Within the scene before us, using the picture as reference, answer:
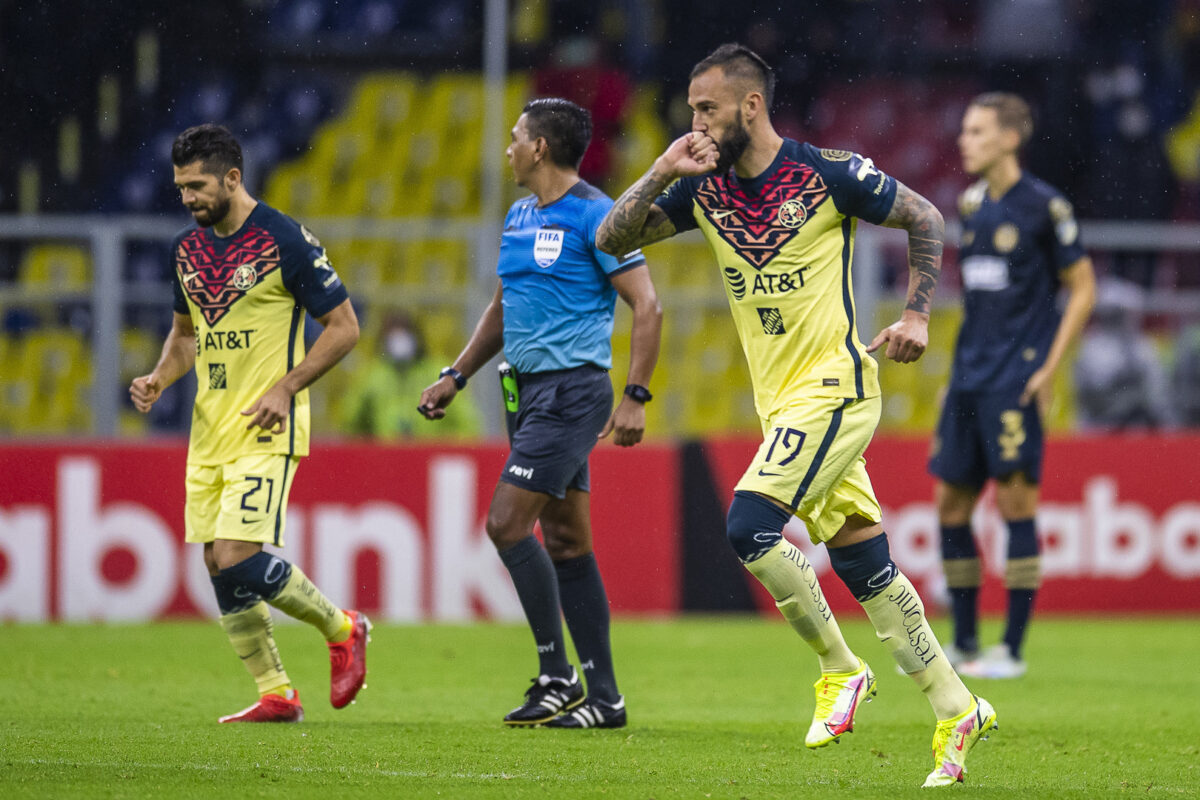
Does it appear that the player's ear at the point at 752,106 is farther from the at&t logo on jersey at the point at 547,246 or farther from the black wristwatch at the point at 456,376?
the black wristwatch at the point at 456,376

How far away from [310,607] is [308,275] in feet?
4.05

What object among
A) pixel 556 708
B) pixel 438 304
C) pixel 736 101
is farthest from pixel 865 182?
pixel 438 304

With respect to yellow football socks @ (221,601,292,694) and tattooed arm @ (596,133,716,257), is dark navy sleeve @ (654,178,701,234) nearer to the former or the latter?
tattooed arm @ (596,133,716,257)

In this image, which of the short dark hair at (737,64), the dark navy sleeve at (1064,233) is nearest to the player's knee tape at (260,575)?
the short dark hair at (737,64)

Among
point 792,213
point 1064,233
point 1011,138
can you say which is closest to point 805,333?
point 792,213

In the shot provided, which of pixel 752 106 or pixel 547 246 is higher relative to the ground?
pixel 752 106

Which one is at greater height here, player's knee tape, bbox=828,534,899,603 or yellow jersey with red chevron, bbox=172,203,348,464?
yellow jersey with red chevron, bbox=172,203,348,464

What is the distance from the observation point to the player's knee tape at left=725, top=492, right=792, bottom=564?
15.4 ft

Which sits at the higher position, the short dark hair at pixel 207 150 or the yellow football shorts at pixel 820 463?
the short dark hair at pixel 207 150

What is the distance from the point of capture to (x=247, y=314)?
19.3ft

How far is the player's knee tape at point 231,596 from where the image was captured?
5.85 m

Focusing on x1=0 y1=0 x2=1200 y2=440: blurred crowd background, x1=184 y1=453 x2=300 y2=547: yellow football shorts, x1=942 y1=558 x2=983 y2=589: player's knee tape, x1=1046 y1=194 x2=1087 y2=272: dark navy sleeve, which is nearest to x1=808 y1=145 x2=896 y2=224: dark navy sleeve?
x1=184 y1=453 x2=300 y2=547: yellow football shorts

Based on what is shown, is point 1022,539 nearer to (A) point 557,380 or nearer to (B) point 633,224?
(A) point 557,380

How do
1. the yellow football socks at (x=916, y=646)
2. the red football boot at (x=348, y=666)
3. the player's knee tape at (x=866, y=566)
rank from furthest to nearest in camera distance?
1. the red football boot at (x=348, y=666)
2. the player's knee tape at (x=866, y=566)
3. the yellow football socks at (x=916, y=646)
